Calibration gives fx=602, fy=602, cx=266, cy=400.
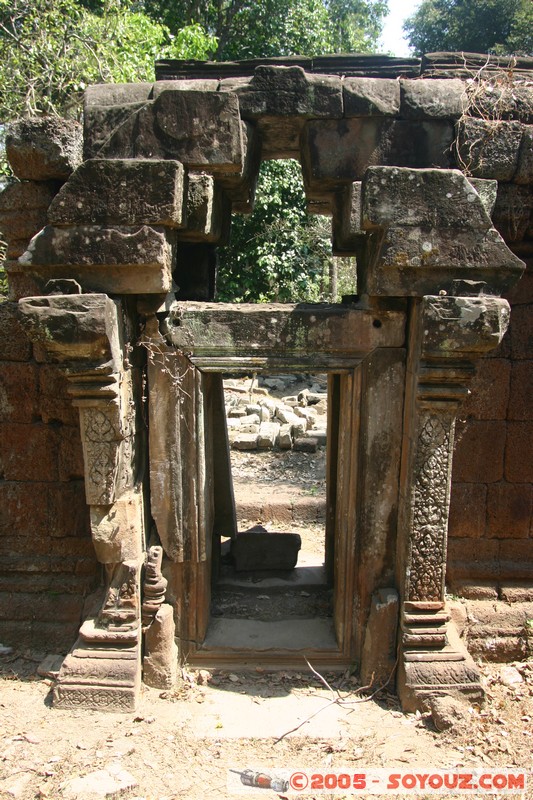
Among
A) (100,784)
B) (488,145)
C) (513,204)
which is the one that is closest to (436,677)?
(100,784)

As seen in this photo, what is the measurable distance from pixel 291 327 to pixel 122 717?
2.43m

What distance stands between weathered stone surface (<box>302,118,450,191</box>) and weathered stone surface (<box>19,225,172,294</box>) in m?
1.04

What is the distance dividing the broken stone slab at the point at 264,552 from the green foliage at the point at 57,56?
19.6ft

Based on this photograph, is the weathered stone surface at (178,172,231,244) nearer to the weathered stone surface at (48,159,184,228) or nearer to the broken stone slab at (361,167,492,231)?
the weathered stone surface at (48,159,184,228)

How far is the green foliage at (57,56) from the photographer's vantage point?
773cm

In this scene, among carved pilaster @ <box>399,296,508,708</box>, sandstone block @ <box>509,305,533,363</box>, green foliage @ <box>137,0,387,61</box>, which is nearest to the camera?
carved pilaster @ <box>399,296,508,708</box>

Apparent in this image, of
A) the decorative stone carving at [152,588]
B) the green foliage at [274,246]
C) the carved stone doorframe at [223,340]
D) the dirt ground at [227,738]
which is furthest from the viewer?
the green foliage at [274,246]

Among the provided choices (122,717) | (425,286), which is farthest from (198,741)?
(425,286)

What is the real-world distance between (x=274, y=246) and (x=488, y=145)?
8614mm

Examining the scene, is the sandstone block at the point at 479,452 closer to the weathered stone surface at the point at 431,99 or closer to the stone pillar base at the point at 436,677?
the stone pillar base at the point at 436,677

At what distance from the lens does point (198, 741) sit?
3.29 metres

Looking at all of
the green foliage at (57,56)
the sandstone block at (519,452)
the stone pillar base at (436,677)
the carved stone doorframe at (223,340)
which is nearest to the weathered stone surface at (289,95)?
the carved stone doorframe at (223,340)

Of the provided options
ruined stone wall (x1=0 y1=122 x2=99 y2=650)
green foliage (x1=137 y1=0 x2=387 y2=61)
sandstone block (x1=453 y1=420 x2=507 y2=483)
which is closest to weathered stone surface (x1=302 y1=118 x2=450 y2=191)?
sandstone block (x1=453 y1=420 x2=507 y2=483)

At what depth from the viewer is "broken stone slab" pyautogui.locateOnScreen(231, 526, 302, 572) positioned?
16.6 feet
